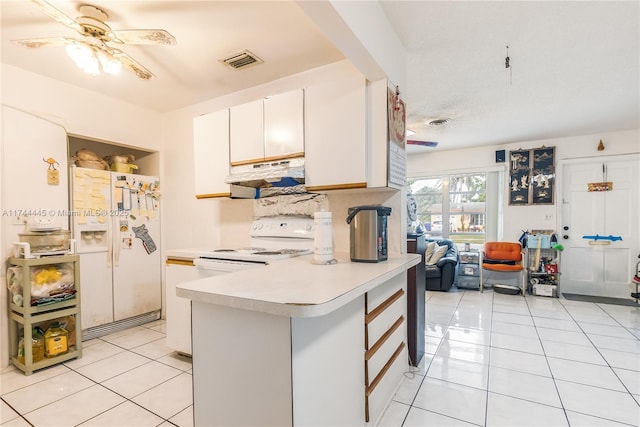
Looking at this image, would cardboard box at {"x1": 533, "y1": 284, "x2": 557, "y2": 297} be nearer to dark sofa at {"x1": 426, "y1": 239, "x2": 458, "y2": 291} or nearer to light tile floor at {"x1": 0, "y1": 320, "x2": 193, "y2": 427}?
dark sofa at {"x1": 426, "y1": 239, "x2": 458, "y2": 291}

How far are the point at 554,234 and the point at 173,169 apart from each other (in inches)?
224

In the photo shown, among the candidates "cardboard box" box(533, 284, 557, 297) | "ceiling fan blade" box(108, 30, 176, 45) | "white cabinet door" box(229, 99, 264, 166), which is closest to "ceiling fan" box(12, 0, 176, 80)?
"ceiling fan blade" box(108, 30, 176, 45)

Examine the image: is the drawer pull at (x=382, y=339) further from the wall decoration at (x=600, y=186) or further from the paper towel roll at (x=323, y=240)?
the wall decoration at (x=600, y=186)

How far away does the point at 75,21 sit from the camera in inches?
71.4

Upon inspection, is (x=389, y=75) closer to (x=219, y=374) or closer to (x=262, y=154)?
(x=262, y=154)

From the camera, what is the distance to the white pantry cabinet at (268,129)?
2316mm

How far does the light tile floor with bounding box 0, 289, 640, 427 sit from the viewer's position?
184 centimetres

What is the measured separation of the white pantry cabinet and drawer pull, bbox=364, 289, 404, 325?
1.22m

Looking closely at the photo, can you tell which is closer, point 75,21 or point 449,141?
point 75,21

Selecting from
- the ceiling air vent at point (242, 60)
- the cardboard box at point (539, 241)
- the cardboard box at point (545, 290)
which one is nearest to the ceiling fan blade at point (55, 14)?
the ceiling air vent at point (242, 60)

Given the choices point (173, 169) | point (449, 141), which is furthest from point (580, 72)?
point (173, 169)

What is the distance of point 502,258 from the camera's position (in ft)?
16.0

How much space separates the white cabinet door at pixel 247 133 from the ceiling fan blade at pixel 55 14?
44.1 inches

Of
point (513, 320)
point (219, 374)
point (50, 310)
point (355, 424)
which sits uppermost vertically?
point (219, 374)
